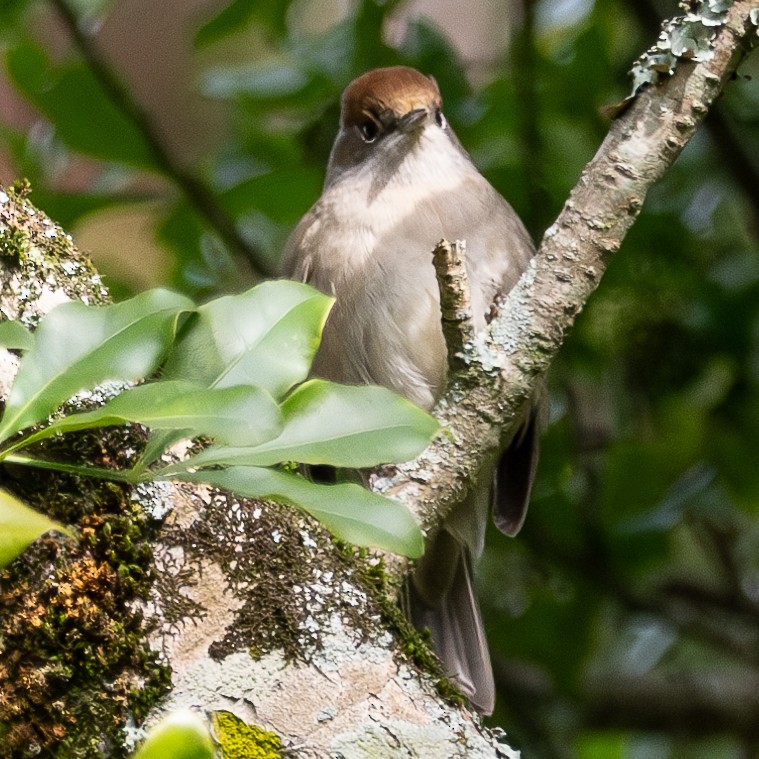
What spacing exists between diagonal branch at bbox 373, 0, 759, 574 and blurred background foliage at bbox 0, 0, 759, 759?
102 cm

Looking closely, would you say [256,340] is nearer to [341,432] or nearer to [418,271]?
[341,432]

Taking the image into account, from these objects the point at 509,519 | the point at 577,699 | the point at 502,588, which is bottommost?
→ the point at 577,699

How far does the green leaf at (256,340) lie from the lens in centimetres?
142

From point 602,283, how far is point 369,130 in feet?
2.50

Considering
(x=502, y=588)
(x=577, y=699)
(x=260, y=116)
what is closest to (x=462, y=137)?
(x=260, y=116)

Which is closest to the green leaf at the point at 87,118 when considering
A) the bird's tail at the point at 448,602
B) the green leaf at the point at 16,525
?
the bird's tail at the point at 448,602

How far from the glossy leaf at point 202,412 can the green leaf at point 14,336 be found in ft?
0.44

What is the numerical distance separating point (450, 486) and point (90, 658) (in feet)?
2.31

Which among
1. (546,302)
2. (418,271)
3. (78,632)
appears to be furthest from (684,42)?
(78,632)

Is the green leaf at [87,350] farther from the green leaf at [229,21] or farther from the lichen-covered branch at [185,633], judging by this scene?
the green leaf at [229,21]

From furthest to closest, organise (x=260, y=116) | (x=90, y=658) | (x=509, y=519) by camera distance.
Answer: (x=260, y=116), (x=509, y=519), (x=90, y=658)

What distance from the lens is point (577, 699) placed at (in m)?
3.44

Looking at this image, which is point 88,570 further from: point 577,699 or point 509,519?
point 577,699

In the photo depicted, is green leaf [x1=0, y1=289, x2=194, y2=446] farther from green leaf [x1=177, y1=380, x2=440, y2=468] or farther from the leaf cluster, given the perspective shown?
green leaf [x1=177, y1=380, x2=440, y2=468]
